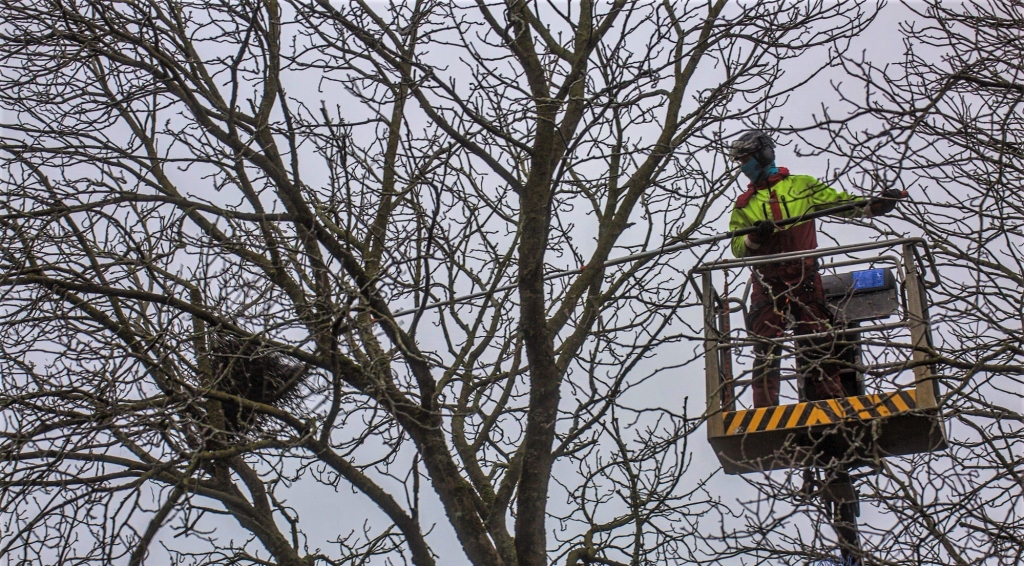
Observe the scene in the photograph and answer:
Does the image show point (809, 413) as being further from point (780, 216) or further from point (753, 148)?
point (753, 148)

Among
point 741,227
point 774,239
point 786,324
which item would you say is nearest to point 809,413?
point 786,324

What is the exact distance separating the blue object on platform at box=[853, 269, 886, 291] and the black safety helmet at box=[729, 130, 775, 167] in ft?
2.96

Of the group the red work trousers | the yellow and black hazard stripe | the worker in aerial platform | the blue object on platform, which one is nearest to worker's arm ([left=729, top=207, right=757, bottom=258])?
the worker in aerial platform

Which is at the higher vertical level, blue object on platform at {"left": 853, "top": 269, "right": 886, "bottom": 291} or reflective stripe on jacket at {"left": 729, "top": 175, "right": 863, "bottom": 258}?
reflective stripe on jacket at {"left": 729, "top": 175, "right": 863, "bottom": 258}

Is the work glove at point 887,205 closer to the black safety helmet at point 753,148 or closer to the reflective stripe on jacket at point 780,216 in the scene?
the reflective stripe on jacket at point 780,216

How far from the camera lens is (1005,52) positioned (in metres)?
7.27

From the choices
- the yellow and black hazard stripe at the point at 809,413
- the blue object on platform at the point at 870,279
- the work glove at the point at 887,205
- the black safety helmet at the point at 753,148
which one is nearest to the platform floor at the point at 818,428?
the yellow and black hazard stripe at the point at 809,413

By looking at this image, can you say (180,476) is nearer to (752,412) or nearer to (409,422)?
(409,422)

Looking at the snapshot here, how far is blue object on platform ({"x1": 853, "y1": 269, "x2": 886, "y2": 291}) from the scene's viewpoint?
7.19m

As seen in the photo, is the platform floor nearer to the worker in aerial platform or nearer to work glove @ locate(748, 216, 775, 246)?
the worker in aerial platform

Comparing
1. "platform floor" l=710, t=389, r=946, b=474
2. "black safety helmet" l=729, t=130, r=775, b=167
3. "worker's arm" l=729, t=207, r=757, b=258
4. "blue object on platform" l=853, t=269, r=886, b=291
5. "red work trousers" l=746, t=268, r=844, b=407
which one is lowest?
"platform floor" l=710, t=389, r=946, b=474

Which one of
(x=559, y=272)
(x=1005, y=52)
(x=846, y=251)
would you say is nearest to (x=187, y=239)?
(x=559, y=272)

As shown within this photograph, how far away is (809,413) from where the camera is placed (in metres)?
6.57

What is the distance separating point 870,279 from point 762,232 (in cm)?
73
